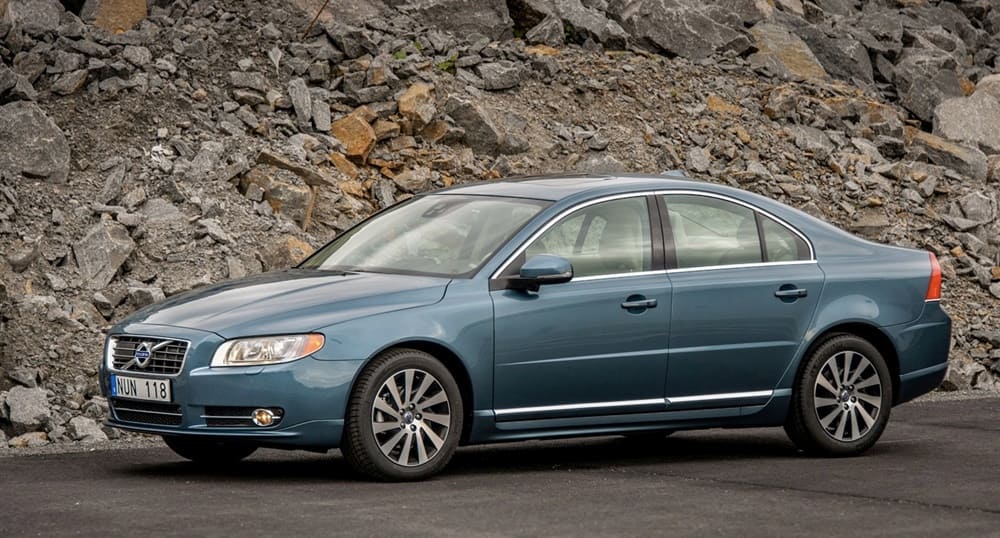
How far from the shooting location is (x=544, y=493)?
319 inches

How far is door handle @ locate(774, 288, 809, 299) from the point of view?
9641 millimetres

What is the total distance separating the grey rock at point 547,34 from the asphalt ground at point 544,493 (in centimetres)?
1406

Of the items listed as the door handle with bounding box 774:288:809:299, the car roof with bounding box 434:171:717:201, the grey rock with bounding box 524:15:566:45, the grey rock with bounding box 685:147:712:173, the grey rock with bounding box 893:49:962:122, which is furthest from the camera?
the grey rock with bounding box 893:49:962:122

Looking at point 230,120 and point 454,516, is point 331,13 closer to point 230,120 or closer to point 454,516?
point 230,120

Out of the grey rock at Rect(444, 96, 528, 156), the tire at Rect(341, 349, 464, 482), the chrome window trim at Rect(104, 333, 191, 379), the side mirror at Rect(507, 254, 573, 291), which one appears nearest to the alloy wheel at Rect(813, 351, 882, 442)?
the side mirror at Rect(507, 254, 573, 291)

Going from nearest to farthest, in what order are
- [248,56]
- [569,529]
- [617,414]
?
[569,529] < [617,414] < [248,56]

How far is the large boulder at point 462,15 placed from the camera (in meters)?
23.6

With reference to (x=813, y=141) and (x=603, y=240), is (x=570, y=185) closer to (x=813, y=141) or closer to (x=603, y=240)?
(x=603, y=240)

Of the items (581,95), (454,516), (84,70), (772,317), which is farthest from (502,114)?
(454,516)

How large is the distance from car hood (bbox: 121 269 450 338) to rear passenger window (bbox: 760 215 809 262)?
2.22m

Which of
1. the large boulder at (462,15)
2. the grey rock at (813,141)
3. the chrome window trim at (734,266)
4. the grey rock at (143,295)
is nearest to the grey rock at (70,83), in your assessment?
the grey rock at (143,295)

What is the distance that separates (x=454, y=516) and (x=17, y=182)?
1188 cm

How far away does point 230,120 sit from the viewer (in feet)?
64.6

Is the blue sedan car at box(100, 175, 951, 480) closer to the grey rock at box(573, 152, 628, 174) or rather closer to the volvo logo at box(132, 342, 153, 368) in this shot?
the volvo logo at box(132, 342, 153, 368)
